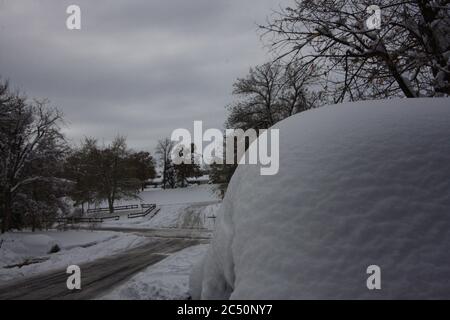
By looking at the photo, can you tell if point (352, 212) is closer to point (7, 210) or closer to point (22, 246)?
point (22, 246)

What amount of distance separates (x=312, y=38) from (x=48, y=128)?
882 inches

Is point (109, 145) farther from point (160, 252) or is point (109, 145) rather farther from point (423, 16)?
point (423, 16)

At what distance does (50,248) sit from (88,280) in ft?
30.5

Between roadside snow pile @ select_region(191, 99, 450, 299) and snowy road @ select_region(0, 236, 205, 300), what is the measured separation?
7719mm

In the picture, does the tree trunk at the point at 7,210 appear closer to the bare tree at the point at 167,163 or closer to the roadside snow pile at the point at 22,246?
the roadside snow pile at the point at 22,246

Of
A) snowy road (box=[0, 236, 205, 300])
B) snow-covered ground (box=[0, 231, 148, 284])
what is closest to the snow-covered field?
snow-covered ground (box=[0, 231, 148, 284])

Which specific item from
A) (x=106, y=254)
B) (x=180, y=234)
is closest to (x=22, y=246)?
(x=106, y=254)

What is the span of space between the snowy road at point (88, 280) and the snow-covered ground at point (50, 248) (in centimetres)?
157

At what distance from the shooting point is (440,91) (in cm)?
562

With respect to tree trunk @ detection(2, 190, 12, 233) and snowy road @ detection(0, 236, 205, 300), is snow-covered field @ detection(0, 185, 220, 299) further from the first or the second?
snowy road @ detection(0, 236, 205, 300)

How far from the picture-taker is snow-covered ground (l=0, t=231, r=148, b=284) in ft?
43.9

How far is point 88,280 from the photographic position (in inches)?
395

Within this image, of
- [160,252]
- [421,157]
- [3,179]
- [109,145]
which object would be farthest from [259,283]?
[109,145]

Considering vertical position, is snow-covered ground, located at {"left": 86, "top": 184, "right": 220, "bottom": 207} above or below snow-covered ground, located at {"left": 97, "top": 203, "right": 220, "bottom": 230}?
above
